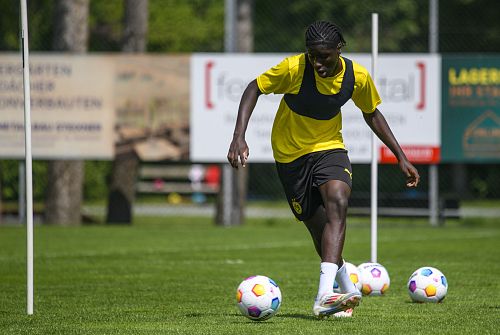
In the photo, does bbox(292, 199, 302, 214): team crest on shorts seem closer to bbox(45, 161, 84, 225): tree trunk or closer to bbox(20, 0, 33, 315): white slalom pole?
bbox(20, 0, 33, 315): white slalom pole

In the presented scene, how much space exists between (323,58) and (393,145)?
969 millimetres

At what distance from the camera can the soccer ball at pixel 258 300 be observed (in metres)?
7.64

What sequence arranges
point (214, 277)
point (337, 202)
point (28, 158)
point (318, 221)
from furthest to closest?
point (214, 277), point (28, 158), point (318, 221), point (337, 202)

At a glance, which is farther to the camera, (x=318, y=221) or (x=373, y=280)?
(x=373, y=280)

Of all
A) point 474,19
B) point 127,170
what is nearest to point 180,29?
point 474,19

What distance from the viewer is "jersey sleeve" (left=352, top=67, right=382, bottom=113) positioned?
8.09 metres

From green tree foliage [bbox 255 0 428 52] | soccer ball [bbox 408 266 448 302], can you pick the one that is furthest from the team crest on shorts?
green tree foliage [bbox 255 0 428 52]

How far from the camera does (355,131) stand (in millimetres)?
19969

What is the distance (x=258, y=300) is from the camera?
25.0ft

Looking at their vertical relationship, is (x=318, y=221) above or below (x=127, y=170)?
above

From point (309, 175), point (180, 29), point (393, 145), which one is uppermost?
point (180, 29)

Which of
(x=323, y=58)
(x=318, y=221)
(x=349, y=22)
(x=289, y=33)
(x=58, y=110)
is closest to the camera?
(x=323, y=58)

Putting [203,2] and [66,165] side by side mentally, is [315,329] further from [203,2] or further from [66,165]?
[203,2]

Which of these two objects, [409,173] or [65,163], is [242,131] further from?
[65,163]
